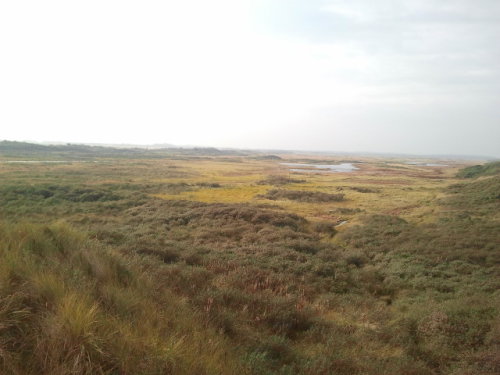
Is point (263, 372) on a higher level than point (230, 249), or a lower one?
higher

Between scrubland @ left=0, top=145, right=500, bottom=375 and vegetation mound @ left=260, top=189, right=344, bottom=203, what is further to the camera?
vegetation mound @ left=260, top=189, right=344, bottom=203

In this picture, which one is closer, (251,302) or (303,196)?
(251,302)

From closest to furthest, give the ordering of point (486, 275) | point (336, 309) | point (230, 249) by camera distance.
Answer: point (336, 309) → point (486, 275) → point (230, 249)

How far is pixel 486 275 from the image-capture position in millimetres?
11492

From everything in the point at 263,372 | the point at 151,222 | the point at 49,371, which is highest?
the point at 49,371

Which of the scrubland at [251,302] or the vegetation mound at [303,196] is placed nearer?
the scrubland at [251,302]

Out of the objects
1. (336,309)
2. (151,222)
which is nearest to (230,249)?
(336,309)

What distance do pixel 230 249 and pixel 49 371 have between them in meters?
11.8

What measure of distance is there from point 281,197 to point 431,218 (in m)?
17.8

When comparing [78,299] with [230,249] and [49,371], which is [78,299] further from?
[230,249]

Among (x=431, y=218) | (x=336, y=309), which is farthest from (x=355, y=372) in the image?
(x=431, y=218)

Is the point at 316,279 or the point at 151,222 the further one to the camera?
the point at 151,222

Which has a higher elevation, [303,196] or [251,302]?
[251,302]

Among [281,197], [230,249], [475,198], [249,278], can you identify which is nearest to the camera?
[249,278]
